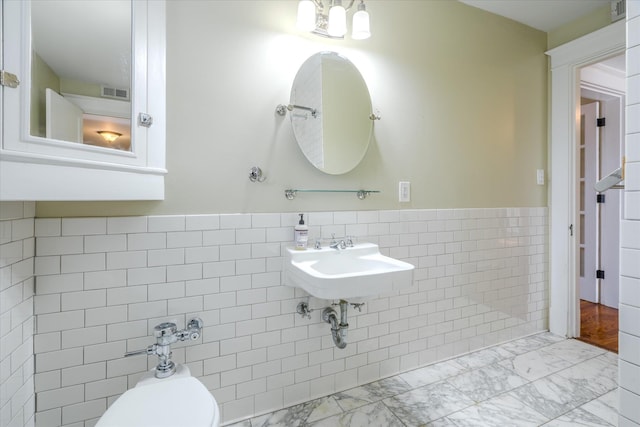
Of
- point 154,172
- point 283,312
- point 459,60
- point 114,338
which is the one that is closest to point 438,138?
point 459,60

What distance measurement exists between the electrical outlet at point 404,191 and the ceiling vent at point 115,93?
1493mm

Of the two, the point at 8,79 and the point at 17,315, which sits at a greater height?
the point at 8,79

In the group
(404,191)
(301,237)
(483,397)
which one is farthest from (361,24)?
(483,397)

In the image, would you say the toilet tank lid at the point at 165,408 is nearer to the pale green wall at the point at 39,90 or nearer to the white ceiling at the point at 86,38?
the pale green wall at the point at 39,90

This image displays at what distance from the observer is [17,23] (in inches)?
32.3

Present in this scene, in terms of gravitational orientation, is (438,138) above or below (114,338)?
above

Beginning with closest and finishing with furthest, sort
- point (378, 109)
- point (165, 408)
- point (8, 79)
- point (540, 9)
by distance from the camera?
point (8, 79) < point (165, 408) < point (378, 109) < point (540, 9)

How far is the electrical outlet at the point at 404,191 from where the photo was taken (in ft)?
6.29

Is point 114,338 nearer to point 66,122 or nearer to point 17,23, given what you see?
point 66,122

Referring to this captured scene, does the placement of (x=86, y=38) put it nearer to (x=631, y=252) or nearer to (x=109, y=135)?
(x=109, y=135)

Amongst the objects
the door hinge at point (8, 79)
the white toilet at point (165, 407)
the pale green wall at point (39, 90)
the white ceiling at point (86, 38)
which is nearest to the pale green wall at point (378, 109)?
the white ceiling at point (86, 38)

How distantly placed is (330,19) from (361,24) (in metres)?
0.17

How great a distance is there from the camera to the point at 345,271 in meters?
1.60

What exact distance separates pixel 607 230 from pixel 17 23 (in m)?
4.52
